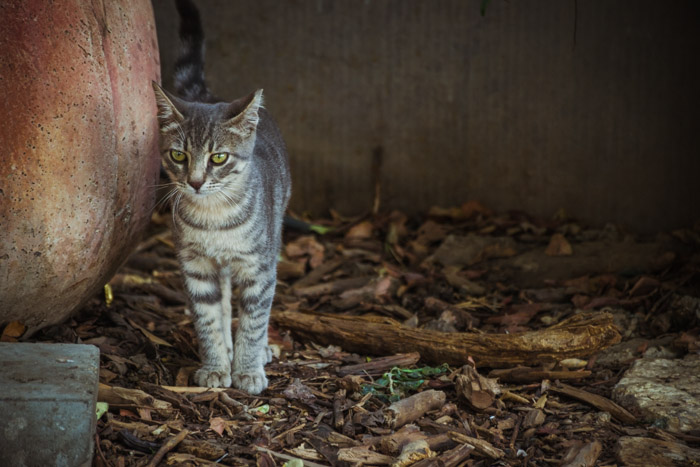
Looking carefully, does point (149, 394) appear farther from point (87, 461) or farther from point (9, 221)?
point (9, 221)

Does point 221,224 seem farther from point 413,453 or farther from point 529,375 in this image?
point 529,375

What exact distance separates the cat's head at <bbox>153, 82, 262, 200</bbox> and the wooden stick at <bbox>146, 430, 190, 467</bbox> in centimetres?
122

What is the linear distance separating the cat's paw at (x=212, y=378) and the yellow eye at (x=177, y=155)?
1.16 metres

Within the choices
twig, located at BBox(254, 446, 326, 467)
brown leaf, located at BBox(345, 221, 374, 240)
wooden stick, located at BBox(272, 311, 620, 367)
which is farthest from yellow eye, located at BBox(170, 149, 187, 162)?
brown leaf, located at BBox(345, 221, 374, 240)

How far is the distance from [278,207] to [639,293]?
98.2 inches

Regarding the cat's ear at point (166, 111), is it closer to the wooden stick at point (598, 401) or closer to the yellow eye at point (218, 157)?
the yellow eye at point (218, 157)

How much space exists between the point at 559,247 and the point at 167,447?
3.58 m

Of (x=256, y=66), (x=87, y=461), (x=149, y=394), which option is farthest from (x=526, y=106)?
(x=87, y=461)

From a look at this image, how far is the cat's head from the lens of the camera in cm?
386

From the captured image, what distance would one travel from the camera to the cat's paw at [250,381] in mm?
3939

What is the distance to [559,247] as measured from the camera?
5738 millimetres

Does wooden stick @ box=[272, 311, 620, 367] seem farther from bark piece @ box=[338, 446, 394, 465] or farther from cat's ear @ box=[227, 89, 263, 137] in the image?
cat's ear @ box=[227, 89, 263, 137]

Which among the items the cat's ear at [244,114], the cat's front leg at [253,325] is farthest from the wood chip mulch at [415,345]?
the cat's ear at [244,114]

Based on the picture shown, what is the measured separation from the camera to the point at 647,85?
584 centimetres
